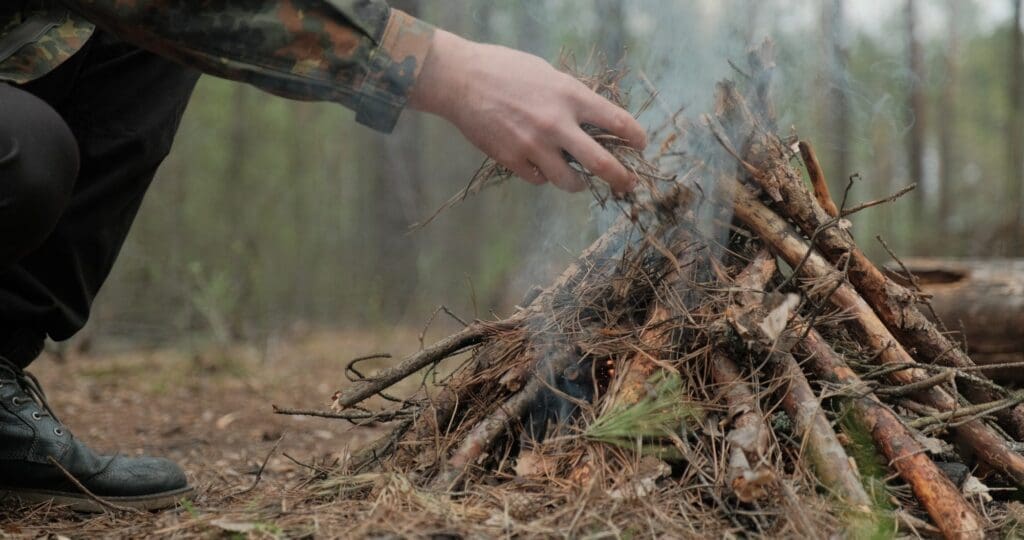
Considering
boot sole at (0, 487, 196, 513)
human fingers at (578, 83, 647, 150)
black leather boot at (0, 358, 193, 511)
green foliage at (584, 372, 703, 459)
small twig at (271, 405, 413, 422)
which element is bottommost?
boot sole at (0, 487, 196, 513)

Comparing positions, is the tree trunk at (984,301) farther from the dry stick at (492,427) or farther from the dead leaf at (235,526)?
the dead leaf at (235,526)

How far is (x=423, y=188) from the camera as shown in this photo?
10.2 metres

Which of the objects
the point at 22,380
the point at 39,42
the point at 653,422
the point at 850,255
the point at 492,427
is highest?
the point at 850,255

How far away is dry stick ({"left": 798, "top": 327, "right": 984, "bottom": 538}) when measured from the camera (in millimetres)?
1717

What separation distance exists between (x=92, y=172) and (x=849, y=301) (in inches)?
90.6

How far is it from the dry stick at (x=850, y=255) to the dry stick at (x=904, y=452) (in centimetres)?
29

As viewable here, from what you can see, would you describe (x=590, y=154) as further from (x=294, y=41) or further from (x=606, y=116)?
(x=294, y=41)

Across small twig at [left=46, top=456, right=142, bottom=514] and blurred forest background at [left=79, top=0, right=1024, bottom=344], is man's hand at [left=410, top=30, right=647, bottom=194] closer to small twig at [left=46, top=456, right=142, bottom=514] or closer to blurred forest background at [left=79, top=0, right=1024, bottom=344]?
blurred forest background at [left=79, top=0, right=1024, bottom=344]

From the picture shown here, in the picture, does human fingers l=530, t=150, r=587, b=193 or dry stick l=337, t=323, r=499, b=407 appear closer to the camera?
human fingers l=530, t=150, r=587, b=193

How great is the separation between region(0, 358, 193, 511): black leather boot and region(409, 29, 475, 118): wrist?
4.68 feet

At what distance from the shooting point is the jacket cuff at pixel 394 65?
4.88 feet

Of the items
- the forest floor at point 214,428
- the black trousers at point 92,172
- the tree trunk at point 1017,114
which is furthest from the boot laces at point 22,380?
the tree trunk at point 1017,114

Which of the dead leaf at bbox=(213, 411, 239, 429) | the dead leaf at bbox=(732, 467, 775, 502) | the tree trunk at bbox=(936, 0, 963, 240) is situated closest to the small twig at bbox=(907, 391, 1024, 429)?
the dead leaf at bbox=(732, 467, 775, 502)

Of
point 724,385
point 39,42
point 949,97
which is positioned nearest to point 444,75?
point 724,385
